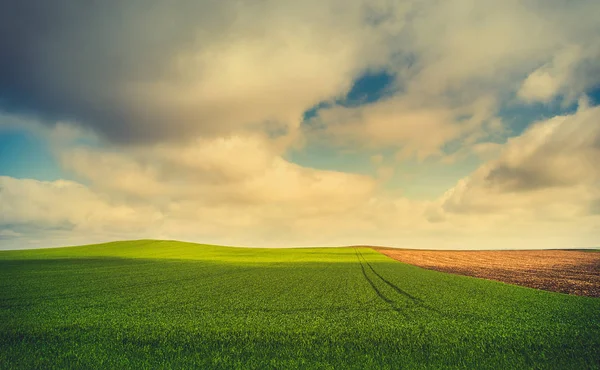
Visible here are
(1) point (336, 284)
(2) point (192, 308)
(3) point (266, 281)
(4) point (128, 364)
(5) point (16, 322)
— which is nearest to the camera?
(4) point (128, 364)

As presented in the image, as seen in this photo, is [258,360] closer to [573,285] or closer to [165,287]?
[165,287]

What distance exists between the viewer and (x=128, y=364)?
402 inches

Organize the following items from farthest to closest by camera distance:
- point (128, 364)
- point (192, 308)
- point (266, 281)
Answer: point (266, 281) < point (192, 308) < point (128, 364)

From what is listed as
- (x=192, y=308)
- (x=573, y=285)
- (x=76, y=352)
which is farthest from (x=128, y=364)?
(x=573, y=285)

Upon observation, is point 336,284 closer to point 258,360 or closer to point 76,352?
point 258,360

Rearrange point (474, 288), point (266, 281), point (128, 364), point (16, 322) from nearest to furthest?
1. point (128, 364)
2. point (16, 322)
3. point (474, 288)
4. point (266, 281)

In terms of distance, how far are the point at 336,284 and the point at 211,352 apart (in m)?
16.5

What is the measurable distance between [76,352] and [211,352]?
466cm

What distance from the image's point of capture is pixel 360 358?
1046cm

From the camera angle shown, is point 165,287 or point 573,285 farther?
point 573,285

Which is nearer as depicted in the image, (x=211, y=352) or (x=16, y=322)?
(x=211, y=352)

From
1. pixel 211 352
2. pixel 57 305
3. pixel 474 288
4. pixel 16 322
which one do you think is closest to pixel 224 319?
pixel 211 352

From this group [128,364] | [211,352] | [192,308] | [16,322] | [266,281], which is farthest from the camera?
[266,281]

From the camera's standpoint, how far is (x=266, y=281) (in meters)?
28.0
